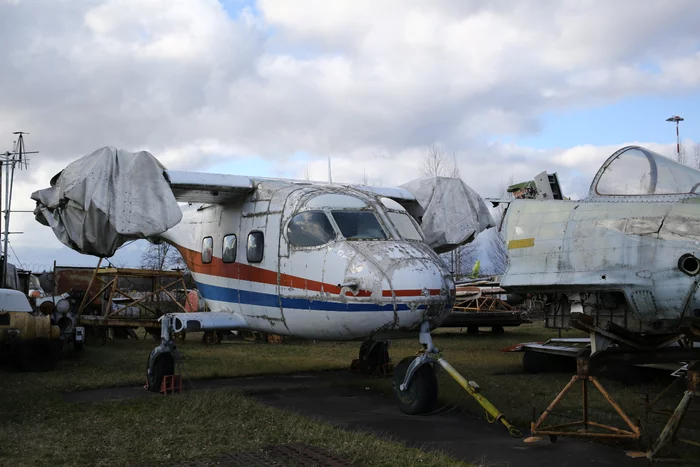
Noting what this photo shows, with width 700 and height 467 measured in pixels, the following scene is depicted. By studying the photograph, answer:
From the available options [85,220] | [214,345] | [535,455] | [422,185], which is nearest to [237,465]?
[535,455]

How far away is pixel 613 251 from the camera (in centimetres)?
755

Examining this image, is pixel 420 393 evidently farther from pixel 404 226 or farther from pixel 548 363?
pixel 548 363

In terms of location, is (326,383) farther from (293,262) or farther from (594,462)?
(594,462)

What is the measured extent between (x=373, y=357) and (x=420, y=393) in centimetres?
437

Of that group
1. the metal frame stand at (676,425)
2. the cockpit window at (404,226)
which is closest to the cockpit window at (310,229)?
the cockpit window at (404,226)

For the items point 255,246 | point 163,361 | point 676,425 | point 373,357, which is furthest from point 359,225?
point 676,425

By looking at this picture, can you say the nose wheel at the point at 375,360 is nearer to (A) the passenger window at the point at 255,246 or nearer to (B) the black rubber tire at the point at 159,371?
(A) the passenger window at the point at 255,246

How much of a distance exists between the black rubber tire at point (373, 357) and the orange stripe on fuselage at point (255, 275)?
3.40 m

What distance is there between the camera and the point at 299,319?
983 centimetres

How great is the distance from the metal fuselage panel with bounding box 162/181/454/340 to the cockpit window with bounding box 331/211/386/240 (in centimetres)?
15

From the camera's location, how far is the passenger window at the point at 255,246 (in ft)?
34.8

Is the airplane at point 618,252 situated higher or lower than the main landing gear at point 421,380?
higher

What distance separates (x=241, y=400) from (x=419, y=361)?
269cm

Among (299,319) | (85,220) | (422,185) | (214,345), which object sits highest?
(422,185)
